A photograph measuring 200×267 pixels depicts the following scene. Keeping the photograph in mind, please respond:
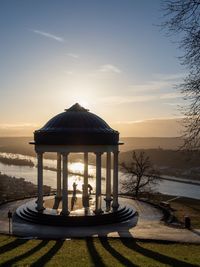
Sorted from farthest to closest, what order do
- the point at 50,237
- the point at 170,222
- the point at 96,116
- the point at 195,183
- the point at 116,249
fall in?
the point at 195,183 < the point at 96,116 < the point at 170,222 < the point at 50,237 < the point at 116,249

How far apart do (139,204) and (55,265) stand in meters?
18.6

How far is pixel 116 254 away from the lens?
1705cm

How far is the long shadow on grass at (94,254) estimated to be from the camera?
49.2ft

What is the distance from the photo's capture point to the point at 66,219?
25.1 m

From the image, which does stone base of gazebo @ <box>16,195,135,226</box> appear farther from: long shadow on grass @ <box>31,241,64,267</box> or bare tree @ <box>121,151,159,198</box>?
bare tree @ <box>121,151,159,198</box>

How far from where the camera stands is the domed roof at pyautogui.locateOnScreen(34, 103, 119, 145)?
25.7 m

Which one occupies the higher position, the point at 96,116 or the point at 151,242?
the point at 96,116

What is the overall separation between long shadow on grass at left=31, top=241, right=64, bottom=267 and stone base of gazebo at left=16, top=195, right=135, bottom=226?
542 centimetres

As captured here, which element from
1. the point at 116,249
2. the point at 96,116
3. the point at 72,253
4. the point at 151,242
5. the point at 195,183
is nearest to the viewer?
the point at 72,253

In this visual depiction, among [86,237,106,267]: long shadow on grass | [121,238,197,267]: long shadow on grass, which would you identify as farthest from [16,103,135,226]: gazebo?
[121,238,197,267]: long shadow on grass

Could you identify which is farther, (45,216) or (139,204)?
(139,204)

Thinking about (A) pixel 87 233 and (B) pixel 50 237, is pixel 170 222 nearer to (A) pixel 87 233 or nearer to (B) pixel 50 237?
(A) pixel 87 233

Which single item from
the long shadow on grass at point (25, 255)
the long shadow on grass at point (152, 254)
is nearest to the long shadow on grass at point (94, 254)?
the long shadow on grass at point (152, 254)

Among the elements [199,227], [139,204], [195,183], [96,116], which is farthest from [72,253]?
[195,183]
